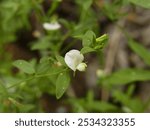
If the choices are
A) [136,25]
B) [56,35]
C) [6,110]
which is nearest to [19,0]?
[56,35]

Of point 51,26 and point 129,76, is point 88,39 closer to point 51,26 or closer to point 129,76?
point 51,26

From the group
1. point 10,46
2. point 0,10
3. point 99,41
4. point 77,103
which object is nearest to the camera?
point 99,41

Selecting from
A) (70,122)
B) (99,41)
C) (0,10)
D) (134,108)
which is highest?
(0,10)

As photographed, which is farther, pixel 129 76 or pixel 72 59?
pixel 129 76

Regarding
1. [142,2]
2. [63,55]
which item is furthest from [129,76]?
[142,2]

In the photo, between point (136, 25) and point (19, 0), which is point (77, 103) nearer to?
point (19, 0)

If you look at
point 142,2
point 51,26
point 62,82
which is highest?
point 51,26

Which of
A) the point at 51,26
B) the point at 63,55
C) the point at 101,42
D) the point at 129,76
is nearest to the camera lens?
the point at 101,42

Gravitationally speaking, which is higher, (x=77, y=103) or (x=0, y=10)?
(x=0, y=10)
